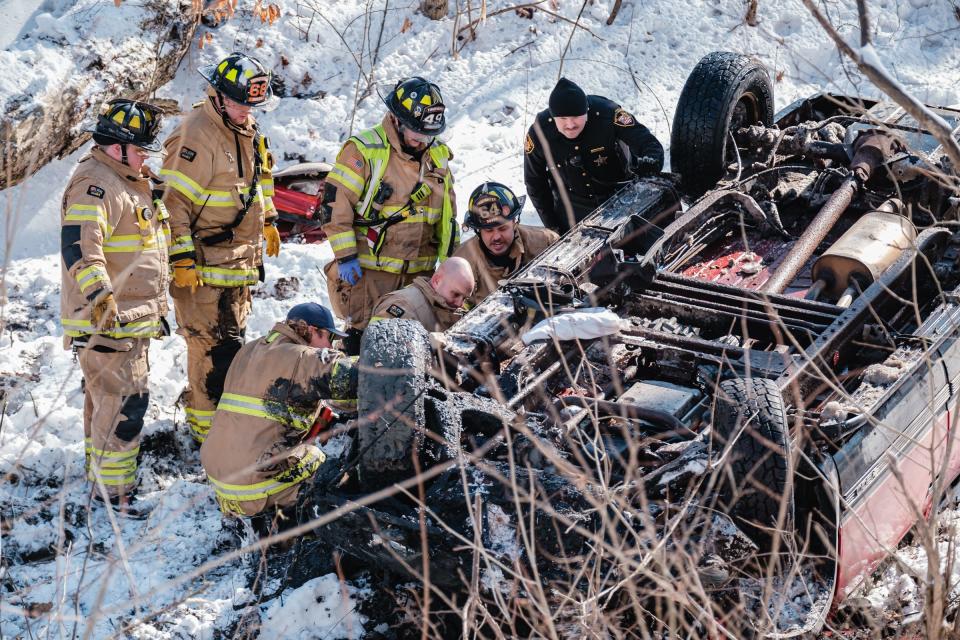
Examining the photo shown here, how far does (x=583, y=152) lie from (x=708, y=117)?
812mm

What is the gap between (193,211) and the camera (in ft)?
20.0

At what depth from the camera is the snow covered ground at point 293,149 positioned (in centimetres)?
485

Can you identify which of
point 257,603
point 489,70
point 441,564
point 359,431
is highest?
point 489,70

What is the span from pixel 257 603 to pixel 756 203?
12.3 ft

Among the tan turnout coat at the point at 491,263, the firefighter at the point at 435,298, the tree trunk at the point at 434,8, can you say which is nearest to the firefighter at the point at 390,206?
the tan turnout coat at the point at 491,263

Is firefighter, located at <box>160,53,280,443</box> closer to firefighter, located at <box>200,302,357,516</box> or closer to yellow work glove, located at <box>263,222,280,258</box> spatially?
yellow work glove, located at <box>263,222,280,258</box>

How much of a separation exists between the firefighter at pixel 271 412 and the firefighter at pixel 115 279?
2.38 feet

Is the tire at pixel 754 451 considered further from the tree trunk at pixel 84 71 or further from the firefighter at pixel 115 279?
the tree trunk at pixel 84 71

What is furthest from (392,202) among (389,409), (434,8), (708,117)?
(434,8)

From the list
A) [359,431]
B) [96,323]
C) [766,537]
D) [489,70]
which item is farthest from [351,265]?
[489,70]

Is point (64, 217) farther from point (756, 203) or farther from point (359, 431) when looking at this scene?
point (756, 203)

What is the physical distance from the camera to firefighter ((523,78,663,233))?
22.2ft

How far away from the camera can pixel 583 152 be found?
701 cm

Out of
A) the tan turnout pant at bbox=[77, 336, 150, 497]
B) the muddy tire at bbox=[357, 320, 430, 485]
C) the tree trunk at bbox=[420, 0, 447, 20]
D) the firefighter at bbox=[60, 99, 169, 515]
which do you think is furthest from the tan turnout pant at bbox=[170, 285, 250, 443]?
the tree trunk at bbox=[420, 0, 447, 20]
